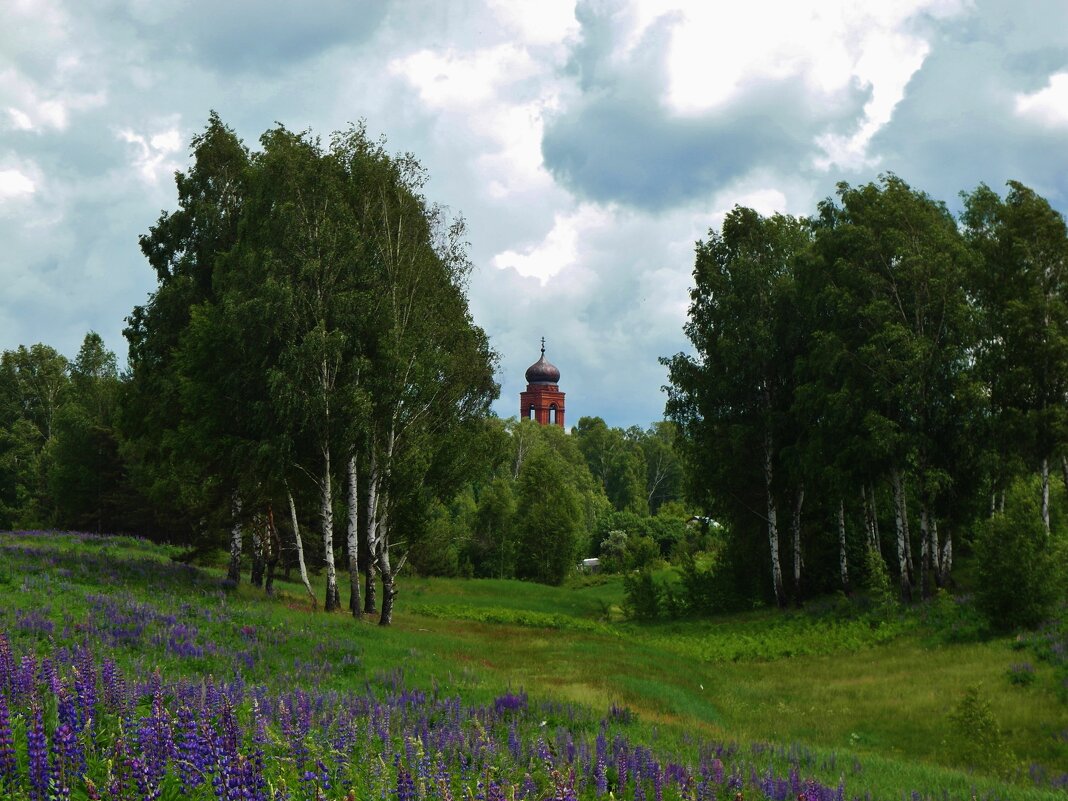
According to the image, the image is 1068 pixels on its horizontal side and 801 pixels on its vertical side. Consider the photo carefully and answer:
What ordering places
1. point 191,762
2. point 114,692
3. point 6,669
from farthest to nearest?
point 114,692 < point 6,669 < point 191,762

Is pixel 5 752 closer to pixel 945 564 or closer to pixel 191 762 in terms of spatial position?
pixel 191 762

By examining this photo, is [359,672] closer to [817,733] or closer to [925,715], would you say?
[817,733]

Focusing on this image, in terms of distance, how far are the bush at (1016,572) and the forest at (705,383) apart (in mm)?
70

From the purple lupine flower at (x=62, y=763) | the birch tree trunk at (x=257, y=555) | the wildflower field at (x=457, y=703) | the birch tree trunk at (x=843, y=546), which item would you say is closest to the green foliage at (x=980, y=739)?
the wildflower field at (x=457, y=703)

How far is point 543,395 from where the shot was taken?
17525cm

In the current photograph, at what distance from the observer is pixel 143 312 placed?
35531 millimetres

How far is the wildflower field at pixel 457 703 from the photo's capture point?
228 inches

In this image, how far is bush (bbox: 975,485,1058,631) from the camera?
2502 centimetres

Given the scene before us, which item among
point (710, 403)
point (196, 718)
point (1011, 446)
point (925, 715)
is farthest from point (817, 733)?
point (710, 403)

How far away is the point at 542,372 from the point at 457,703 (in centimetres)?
16633

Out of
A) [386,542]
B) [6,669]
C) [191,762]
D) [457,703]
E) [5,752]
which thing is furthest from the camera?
[386,542]

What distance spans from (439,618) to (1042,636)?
23.7 m

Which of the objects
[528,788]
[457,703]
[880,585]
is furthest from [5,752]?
[880,585]

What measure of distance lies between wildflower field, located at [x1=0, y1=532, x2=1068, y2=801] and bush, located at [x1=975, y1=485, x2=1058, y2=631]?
6.00ft
